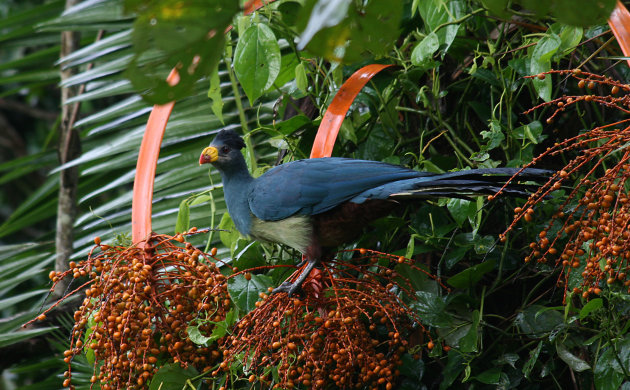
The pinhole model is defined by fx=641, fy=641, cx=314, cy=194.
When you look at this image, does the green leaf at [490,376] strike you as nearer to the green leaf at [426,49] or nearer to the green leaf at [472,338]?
the green leaf at [472,338]

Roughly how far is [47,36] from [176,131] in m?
0.95

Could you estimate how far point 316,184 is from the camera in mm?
1424

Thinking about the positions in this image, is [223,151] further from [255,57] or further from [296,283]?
[296,283]

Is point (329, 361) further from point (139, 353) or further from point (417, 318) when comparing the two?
point (139, 353)

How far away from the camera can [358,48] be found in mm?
673

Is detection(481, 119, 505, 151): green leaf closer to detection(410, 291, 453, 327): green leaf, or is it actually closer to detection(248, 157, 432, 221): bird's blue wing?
detection(248, 157, 432, 221): bird's blue wing

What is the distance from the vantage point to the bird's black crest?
160 centimetres

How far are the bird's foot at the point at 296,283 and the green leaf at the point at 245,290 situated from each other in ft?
0.19

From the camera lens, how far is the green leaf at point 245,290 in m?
1.34

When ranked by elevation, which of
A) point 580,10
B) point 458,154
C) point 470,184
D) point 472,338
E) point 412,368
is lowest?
point 412,368

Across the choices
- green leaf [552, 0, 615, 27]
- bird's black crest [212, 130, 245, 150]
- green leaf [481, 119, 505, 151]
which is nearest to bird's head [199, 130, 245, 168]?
bird's black crest [212, 130, 245, 150]

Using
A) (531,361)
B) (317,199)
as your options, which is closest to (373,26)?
(317,199)

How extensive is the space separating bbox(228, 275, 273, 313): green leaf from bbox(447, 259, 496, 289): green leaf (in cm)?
41

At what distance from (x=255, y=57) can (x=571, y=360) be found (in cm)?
93
